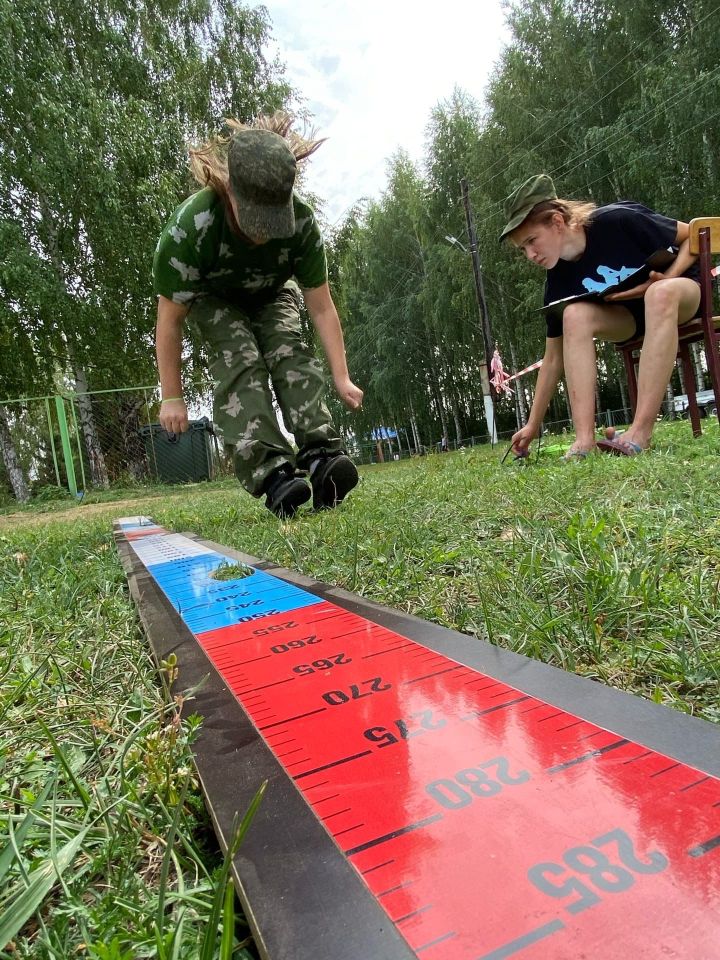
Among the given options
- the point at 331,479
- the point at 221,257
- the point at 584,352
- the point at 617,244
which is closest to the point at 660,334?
the point at 584,352

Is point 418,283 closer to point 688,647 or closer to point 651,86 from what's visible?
point 651,86

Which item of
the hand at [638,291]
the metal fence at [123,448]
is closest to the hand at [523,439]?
Answer: the hand at [638,291]

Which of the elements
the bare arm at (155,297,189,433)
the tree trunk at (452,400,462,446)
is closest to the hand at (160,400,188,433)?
the bare arm at (155,297,189,433)

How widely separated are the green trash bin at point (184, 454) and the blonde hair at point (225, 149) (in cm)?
975

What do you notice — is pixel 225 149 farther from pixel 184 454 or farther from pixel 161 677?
pixel 184 454

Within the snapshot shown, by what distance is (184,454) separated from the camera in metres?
12.1

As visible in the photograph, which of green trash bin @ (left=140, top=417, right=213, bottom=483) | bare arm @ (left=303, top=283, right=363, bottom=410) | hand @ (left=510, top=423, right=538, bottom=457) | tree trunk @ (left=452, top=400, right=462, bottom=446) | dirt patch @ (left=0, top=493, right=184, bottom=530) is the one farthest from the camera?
tree trunk @ (left=452, top=400, right=462, bottom=446)

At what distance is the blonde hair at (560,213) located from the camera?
2914 millimetres

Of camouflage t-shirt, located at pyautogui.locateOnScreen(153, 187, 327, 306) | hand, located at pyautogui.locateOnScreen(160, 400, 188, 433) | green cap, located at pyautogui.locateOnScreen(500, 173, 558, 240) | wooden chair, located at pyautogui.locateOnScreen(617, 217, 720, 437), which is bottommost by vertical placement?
hand, located at pyautogui.locateOnScreen(160, 400, 188, 433)

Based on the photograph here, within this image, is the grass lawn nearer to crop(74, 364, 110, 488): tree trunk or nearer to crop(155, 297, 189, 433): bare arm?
crop(155, 297, 189, 433): bare arm

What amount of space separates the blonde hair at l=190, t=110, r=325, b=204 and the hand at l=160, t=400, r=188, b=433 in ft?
2.68

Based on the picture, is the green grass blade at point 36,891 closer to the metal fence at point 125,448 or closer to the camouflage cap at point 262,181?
the camouflage cap at point 262,181

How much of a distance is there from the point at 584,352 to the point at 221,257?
5.56 ft

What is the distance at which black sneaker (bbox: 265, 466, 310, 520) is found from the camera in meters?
2.48
